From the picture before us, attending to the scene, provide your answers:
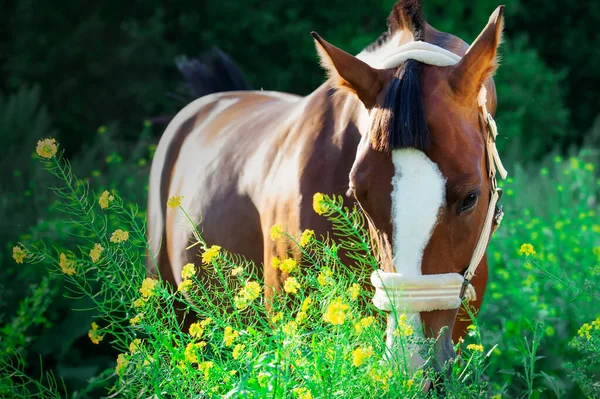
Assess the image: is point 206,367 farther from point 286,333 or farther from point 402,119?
point 402,119

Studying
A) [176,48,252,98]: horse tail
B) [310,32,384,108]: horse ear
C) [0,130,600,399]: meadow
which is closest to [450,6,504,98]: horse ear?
[310,32,384,108]: horse ear

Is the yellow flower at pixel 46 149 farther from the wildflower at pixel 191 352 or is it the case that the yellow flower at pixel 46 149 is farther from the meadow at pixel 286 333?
the wildflower at pixel 191 352

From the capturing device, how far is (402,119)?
2.53 m

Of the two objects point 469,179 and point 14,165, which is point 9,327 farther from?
point 14,165

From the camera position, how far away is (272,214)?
3.41 m

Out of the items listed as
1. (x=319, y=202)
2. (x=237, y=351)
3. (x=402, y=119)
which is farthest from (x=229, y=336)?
(x=402, y=119)

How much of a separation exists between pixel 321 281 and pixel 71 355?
326cm

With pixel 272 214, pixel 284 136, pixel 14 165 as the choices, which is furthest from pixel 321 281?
pixel 14 165

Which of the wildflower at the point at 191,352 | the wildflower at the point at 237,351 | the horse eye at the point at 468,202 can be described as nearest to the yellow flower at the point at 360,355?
the wildflower at the point at 237,351

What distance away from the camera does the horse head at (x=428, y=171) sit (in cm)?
246

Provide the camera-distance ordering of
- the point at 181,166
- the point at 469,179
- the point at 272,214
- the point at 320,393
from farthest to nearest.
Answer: the point at 181,166 → the point at 272,214 → the point at 469,179 → the point at 320,393

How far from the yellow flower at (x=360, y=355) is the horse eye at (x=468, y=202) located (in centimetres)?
62

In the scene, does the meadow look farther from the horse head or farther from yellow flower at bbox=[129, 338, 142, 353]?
the horse head

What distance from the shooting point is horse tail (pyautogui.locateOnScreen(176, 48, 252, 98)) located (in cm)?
615
